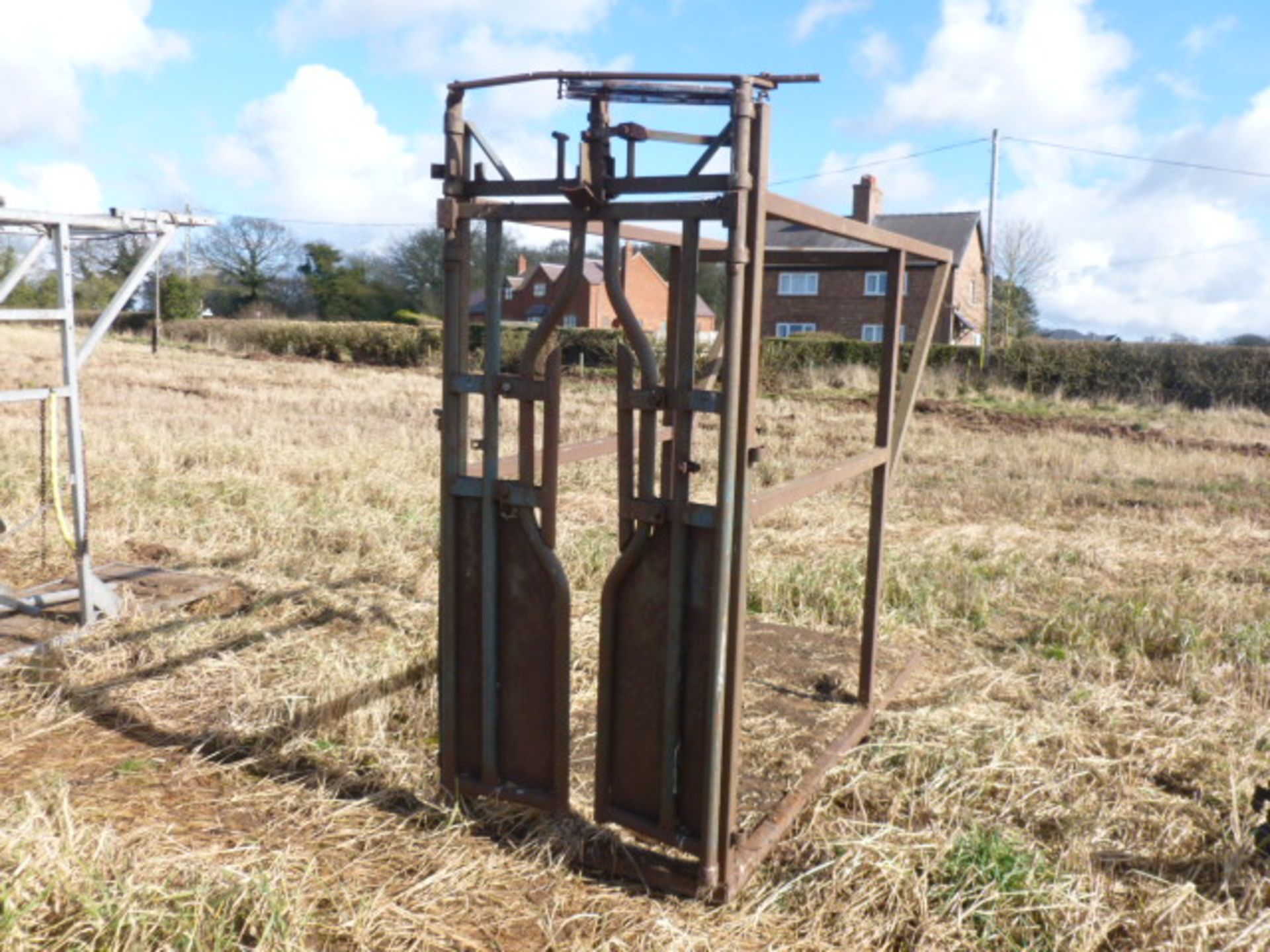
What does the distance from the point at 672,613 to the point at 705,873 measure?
74 cm

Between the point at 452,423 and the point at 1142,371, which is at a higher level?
the point at 1142,371

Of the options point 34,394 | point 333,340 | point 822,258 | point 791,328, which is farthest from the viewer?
point 791,328

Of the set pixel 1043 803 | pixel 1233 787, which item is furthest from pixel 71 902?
pixel 1233 787

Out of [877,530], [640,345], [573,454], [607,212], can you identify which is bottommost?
[877,530]

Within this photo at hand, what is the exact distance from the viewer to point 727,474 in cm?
286

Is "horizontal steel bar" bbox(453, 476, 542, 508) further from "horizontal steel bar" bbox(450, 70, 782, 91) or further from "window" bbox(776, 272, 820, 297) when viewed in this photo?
"window" bbox(776, 272, 820, 297)

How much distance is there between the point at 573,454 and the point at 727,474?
3.90ft

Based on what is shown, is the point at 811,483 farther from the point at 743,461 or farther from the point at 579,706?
the point at 579,706

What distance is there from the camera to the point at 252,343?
34.9 m

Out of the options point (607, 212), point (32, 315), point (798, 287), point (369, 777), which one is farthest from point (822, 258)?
point (798, 287)

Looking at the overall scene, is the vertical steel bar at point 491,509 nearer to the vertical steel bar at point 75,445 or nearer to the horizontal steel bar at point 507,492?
the horizontal steel bar at point 507,492

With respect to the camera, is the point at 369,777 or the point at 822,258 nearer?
the point at 369,777

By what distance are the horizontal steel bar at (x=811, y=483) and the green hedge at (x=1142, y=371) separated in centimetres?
1896

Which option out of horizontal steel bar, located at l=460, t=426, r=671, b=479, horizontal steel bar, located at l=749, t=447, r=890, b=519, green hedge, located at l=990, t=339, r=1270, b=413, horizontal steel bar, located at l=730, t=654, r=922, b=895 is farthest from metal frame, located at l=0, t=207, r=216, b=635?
green hedge, located at l=990, t=339, r=1270, b=413
